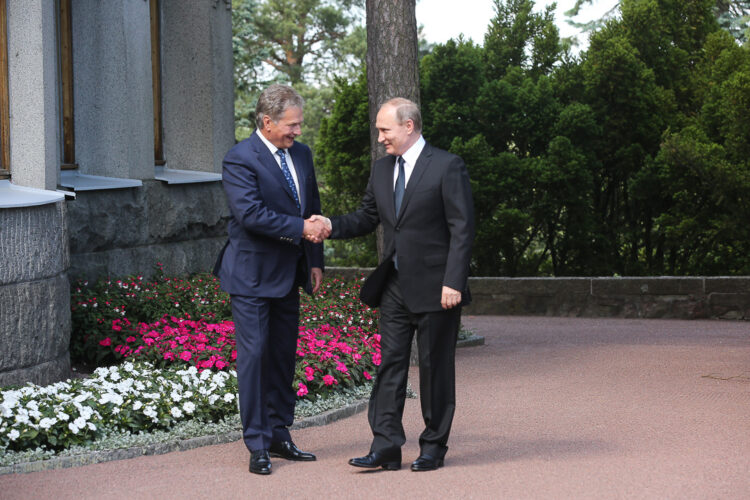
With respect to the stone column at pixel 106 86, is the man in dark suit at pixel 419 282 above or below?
below

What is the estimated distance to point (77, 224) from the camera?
10289 mm

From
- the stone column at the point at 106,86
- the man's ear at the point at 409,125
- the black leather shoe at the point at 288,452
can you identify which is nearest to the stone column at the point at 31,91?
the stone column at the point at 106,86

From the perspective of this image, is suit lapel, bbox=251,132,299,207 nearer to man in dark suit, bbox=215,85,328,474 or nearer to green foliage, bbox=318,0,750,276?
man in dark suit, bbox=215,85,328,474

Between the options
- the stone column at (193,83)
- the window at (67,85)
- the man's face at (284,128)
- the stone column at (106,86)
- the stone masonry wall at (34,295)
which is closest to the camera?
the man's face at (284,128)

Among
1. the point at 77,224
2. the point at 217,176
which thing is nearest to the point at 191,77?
the point at 217,176

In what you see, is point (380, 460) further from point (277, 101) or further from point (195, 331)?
point (195, 331)

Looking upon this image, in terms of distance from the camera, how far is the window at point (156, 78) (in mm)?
12602

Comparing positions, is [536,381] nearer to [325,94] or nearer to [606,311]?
[606,311]

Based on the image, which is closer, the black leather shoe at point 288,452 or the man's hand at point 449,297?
the man's hand at point 449,297

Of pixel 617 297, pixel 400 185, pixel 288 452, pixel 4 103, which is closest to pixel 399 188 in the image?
pixel 400 185

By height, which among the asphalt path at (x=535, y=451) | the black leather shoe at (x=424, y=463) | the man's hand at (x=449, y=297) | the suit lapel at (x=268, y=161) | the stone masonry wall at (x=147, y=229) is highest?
the suit lapel at (x=268, y=161)

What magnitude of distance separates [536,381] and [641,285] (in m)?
6.53

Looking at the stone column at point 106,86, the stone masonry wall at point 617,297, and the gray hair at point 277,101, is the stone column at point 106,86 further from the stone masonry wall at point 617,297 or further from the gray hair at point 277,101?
the stone masonry wall at point 617,297

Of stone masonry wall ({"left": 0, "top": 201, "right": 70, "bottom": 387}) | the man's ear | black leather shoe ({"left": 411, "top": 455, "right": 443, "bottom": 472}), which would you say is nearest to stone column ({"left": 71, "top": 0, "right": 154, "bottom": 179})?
stone masonry wall ({"left": 0, "top": 201, "right": 70, "bottom": 387})
